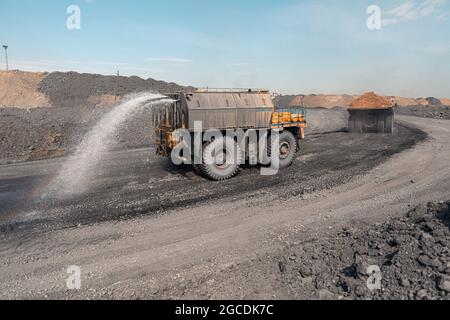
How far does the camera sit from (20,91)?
144ft

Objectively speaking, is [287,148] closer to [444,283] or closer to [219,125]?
[219,125]

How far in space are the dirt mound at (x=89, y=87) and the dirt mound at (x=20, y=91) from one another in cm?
100

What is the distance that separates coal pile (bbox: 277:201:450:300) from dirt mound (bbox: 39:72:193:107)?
38477 millimetres

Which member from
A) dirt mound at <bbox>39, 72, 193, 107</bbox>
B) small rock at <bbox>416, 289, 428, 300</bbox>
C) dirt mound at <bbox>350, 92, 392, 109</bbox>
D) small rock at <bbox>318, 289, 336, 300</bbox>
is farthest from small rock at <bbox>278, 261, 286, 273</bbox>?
dirt mound at <bbox>39, 72, 193, 107</bbox>

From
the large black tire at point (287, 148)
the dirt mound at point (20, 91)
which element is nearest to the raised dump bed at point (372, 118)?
the large black tire at point (287, 148)

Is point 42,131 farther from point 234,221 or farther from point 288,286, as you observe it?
point 288,286

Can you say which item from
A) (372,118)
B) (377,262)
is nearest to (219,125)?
(377,262)

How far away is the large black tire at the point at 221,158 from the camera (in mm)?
10211

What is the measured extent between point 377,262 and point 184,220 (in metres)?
4.02

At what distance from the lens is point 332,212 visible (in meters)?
7.60

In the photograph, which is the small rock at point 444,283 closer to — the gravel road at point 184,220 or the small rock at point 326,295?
the small rock at point 326,295

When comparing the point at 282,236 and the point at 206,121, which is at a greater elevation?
the point at 206,121
